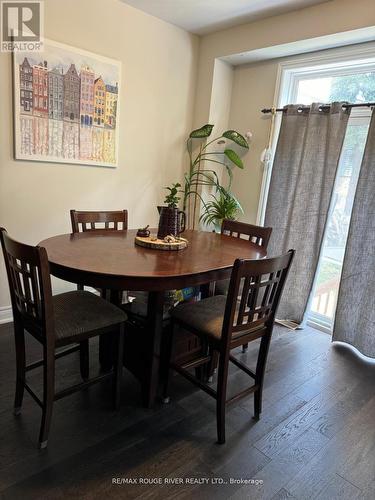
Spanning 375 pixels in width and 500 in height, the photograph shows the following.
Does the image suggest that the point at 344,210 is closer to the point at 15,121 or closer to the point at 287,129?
the point at 287,129

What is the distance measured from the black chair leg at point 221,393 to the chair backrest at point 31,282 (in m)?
0.78

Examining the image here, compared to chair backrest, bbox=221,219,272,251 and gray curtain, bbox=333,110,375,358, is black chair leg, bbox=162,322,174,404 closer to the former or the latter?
chair backrest, bbox=221,219,272,251

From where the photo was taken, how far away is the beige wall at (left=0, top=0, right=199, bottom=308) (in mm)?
2523

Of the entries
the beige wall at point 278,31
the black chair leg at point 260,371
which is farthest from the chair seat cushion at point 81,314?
the beige wall at point 278,31

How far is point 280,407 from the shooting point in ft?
6.53

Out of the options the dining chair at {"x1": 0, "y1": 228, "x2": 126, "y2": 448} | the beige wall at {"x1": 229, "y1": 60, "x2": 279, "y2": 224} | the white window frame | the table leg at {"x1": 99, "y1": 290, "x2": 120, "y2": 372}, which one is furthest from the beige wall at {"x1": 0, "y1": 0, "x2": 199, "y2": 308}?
the dining chair at {"x1": 0, "y1": 228, "x2": 126, "y2": 448}

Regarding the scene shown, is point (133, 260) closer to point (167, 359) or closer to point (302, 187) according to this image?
point (167, 359)

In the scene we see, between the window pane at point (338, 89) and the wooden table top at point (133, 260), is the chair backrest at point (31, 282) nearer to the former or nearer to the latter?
the wooden table top at point (133, 260)

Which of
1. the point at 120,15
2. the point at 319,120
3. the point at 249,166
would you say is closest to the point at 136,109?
the point at 120,15

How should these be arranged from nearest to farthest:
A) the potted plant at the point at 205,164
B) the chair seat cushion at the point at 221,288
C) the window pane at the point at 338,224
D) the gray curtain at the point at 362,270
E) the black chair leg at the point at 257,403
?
the black chair leg at the point at 257,403
the gray curtain at the point at 362,270
the chair seat cushion at the point at 221,288
the window pane at the point at 338,224
the potted plant at the point at 205,164

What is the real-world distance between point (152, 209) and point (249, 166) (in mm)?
1044

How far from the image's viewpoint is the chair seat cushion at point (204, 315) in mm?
1711

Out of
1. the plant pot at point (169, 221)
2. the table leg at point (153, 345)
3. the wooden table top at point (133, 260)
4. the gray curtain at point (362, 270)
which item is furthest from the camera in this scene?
the gray curtain at point (362, 270)

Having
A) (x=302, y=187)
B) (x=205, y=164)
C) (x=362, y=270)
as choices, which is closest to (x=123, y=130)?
(x=205, y=164)
